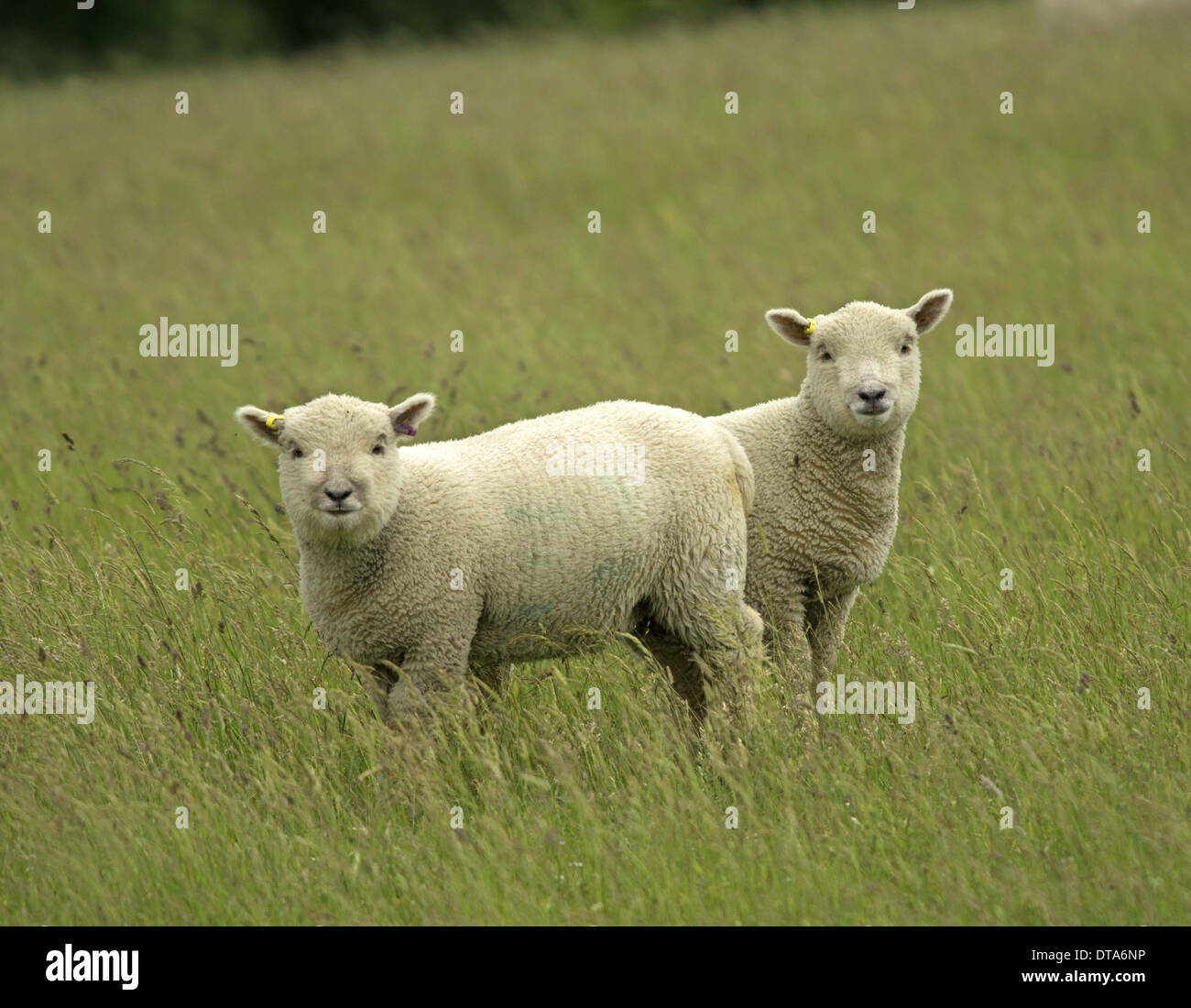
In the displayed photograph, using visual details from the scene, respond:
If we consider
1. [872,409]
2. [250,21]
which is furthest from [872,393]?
[250,21]

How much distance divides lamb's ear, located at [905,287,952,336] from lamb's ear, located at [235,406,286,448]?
2.38 meters

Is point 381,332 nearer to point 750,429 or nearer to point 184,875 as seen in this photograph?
point 750,429

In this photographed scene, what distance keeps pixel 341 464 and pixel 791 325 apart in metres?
1.99

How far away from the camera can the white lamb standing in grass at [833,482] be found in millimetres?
5352

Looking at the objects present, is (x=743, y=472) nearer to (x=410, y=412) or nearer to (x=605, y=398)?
(x=410, y=412)

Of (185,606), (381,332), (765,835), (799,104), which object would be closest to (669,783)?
(765,835)

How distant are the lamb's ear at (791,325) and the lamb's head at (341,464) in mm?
1580

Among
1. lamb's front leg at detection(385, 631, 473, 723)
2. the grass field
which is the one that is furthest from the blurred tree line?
lamb's front leg at detection(385, 631, 473, 723)

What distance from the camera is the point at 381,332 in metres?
10.7

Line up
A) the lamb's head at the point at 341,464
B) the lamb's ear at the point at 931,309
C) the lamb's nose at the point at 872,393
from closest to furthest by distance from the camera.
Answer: the lamb's head at the point at 341,464 < the lamb's nose at the point at 872,393 < the lamb's ear at the point at 931,309

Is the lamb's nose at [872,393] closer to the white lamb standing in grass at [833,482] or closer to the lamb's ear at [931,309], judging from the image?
the white lamb standing in grass at [833,482]

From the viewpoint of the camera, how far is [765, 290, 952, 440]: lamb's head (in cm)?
526

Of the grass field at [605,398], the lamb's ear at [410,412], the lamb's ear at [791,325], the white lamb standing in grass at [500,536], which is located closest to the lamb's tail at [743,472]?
the white lamb standing in grass at [500,536]

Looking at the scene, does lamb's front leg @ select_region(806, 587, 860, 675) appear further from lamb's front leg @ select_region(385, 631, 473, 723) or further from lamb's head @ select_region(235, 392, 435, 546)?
lamb's head @ select_region(235, 392, 435, 546)
